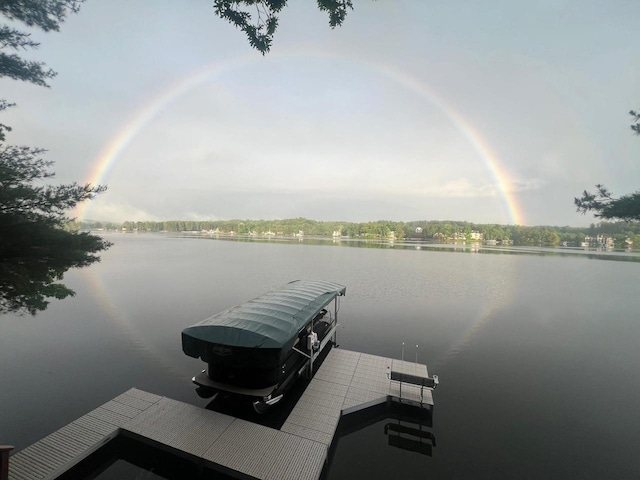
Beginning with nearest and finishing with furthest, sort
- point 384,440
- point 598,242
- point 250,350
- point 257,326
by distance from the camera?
1. point 250,350
2. point 384,440
3. point 257,326
4. point 598,242

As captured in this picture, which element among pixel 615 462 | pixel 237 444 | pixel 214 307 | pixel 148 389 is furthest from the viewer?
pixel 214 307

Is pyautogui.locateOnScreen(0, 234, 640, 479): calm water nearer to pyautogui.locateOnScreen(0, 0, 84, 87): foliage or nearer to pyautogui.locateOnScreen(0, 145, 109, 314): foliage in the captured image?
pyautogui.locateOnScreen(0, 145, 109, 314): foliage

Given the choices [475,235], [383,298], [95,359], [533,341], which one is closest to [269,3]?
[95,359]

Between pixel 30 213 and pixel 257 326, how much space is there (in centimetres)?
916

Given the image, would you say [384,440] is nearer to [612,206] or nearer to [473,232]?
[612,206]

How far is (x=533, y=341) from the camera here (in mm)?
17703

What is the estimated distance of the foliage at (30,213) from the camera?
9.26 m

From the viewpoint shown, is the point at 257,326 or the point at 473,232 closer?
the point at 257,326

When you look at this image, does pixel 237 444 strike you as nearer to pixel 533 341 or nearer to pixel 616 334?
pixel 533 341

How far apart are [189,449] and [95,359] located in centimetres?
994

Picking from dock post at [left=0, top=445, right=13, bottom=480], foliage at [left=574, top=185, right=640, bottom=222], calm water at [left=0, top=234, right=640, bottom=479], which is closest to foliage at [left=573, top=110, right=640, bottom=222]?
foliage at [left=574, top=185, right=640, bottom=222]

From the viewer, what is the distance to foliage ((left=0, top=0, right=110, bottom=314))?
30.4ft

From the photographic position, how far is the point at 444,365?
540 inches

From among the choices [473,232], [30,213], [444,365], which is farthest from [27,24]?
[473,232]
